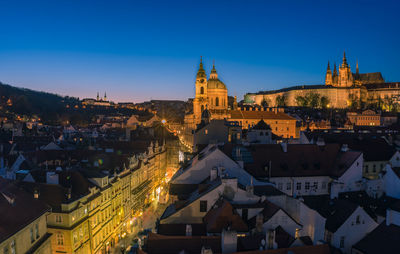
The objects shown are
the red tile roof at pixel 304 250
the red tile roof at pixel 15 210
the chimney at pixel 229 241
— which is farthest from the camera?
the red tile roof at pixel 15 210

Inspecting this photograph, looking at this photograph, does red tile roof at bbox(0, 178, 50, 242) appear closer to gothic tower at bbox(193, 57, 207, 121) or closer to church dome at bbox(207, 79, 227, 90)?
gothic tower at bbox(193, 57, 207, 121)

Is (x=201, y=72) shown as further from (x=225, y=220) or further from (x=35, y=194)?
(x=225, y=220)

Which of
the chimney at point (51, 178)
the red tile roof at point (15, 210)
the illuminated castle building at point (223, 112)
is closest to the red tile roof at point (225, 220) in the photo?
the red tile roof at point (15, 210)

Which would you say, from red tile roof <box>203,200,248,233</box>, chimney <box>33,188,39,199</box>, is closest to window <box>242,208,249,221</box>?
red tile roof <box>203,200,248,233</box>

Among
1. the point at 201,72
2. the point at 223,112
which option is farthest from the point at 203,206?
the point at 201,72

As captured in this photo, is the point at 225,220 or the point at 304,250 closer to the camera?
the point at 304,250

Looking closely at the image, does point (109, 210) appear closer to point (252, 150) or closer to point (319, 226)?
point (252, 150)

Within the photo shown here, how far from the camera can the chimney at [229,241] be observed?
17844 mm

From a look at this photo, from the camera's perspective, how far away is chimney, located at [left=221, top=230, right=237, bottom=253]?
703 inches

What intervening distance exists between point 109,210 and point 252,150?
18354 millimetres

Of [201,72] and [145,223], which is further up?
[201,72]

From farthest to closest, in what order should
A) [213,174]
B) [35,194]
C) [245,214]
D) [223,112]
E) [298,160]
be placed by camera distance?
[223,112] < [298,160] < [213,174] < [35,194] < [245,214]

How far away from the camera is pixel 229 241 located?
17.9 m

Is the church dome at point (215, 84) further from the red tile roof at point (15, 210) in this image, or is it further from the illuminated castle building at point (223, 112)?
the red tile roof at point (15, 210)
